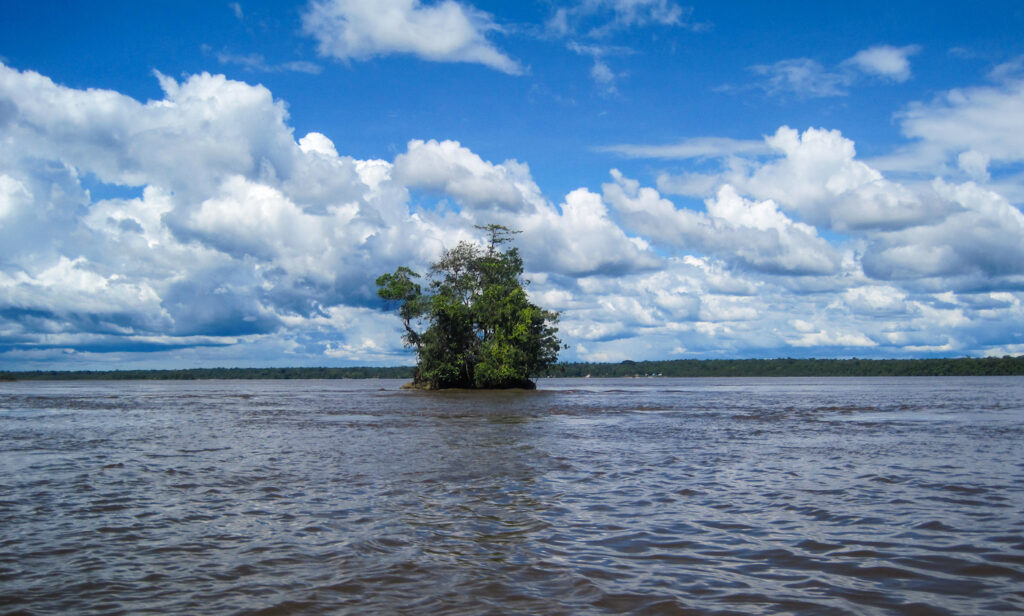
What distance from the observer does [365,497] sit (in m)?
12.3

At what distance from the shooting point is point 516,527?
10078mm

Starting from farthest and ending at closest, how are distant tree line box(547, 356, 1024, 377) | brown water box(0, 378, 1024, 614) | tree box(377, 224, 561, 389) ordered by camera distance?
distant tree line box(547, 356, 1024, 377) < tree box(377, 224, 561, 389) < brown water box(0, 378, 1024, 614)

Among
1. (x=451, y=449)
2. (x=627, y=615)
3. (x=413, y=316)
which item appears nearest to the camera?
(x=627, y=615)

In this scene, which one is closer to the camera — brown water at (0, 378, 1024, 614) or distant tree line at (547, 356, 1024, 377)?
brown water at (0, 378, 1024, 614)

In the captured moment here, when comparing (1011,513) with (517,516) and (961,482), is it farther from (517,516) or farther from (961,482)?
(517,516)

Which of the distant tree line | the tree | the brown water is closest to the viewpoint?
the brown water

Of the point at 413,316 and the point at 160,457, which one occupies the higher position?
the point at 413,316

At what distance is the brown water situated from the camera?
7082mm

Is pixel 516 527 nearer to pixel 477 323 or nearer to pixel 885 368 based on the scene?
pixel 477 323

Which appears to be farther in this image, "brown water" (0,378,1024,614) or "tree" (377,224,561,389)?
"tree" (377,224,561,389)

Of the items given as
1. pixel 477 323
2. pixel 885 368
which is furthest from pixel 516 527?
pixel 885 368

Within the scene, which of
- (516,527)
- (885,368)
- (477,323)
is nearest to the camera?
(516,527)

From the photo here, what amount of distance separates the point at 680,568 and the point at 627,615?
168 centimetres

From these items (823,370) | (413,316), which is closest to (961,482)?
(413,316)
